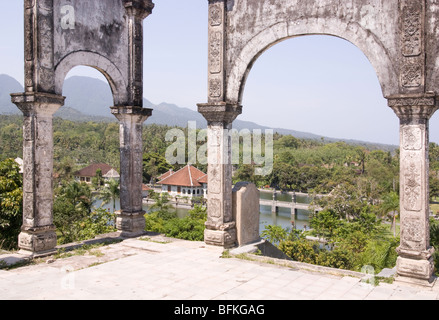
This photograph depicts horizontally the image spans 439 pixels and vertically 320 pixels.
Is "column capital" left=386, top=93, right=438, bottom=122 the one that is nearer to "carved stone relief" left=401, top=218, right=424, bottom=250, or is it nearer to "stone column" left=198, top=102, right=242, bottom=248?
"carved stone relief" left=401, top=218, right=424, bottom=250

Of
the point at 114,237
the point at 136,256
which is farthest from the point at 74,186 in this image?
the point at 136,256

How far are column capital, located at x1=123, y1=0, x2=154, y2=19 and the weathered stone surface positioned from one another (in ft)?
12.9

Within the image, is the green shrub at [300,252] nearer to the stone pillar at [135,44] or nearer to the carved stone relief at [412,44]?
the stone pillar at [135,44]

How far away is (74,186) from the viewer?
68.1 ft

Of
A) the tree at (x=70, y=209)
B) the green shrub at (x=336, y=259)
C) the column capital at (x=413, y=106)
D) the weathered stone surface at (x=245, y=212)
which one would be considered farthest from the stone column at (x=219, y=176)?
the tree at (x=70, y=209)

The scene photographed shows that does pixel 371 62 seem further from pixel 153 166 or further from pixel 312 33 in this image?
pixel 153 166

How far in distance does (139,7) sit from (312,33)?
12.1 ft

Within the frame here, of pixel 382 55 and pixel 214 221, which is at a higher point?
pixel 382 55

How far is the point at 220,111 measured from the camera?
23.9 feet

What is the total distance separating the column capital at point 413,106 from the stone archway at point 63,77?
476cm
